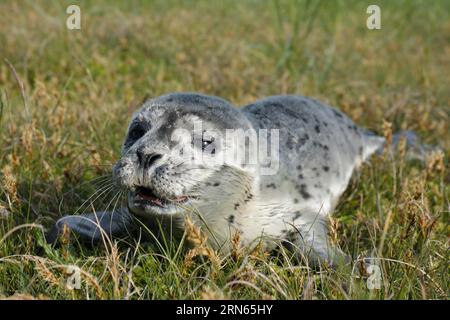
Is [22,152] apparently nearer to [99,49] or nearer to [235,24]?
[99,49]

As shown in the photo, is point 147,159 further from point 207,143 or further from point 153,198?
point 207,143

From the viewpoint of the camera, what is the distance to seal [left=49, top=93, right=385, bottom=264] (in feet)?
9.28

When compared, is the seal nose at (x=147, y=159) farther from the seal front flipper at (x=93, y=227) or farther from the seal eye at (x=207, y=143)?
the seal front flipper at (x=93, y=227)

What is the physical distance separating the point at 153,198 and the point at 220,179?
1.03 ft

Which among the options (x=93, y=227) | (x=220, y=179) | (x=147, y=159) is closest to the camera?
(x=147, y=159)

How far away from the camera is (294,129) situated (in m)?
3.80

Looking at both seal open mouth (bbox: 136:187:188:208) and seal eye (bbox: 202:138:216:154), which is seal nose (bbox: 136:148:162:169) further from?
seal eye (bbox: 202:138:216:154)

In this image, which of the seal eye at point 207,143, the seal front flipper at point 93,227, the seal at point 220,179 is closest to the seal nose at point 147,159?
the seal at point 220,179

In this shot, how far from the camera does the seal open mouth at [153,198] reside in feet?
9.27

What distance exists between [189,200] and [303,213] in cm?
80

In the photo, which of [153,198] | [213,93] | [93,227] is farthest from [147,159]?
[213,93]

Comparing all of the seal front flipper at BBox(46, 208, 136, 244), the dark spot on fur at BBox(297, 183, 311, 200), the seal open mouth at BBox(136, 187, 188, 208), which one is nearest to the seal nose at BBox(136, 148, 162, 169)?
the seal open mouth at BBox(136, 187, 188, 208)

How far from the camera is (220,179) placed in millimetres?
2973

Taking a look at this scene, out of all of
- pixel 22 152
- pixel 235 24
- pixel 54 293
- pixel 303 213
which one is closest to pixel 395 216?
pixel 303 213
